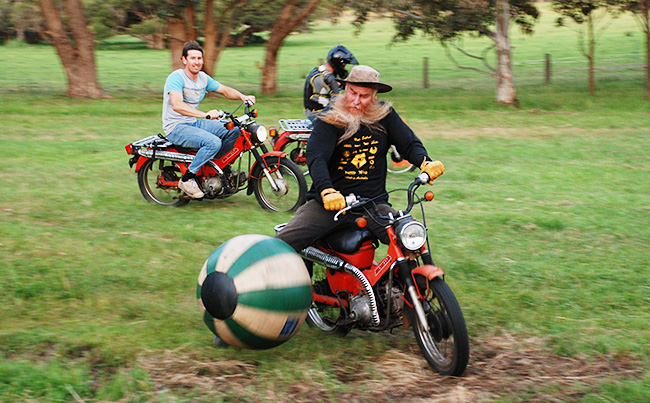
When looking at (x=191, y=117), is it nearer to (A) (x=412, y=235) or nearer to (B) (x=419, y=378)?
(A) (x=412, y=235)

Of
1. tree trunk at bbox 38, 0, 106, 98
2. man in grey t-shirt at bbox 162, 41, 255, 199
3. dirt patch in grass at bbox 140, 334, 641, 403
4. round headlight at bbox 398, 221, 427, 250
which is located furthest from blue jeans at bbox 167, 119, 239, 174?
tree trunk at bbox 38, 0, 106, 98

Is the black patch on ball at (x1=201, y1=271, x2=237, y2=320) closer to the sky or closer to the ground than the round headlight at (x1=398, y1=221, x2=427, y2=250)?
closer to the ground

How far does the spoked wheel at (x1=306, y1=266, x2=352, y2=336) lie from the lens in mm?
5363

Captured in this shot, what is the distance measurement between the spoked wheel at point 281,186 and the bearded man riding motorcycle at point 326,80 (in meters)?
2.27

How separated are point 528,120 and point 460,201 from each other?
9.68m

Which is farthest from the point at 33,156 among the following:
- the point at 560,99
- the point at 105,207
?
the point at 560,99

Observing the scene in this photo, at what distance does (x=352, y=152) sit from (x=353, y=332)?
1385 millimetres

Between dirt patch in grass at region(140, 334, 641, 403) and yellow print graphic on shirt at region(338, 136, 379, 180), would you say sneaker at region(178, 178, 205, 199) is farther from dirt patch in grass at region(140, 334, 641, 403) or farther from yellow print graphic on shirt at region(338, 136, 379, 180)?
dirt patch in grass at region(140, 334, 641, 403)

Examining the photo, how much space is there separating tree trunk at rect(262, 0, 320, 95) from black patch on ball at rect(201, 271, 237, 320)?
717 inches

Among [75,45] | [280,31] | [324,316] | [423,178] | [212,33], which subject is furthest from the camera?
[280,31]

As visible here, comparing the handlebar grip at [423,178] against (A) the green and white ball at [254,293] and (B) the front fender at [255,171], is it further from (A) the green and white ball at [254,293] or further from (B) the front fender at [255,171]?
(B) the front fender at [255,171]

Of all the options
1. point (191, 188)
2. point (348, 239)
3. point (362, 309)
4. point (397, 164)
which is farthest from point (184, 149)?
point (362, 309)

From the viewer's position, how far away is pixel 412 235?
4.64 m

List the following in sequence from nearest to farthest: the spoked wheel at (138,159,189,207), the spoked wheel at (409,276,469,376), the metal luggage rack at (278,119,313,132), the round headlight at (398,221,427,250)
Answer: the spoked wheel at (409,276,469,376) → the round headlight at (398,221,427,250) → the spoked wheel at (138,159,189,207) → the metal luggage rack at (278,119,313,132)
